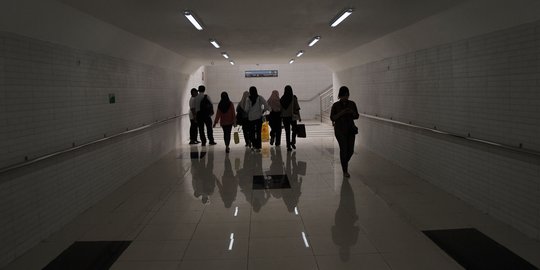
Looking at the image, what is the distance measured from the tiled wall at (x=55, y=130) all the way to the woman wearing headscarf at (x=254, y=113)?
10.9 ft

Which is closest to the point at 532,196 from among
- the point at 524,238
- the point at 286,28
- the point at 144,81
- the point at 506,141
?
the point at 524,238

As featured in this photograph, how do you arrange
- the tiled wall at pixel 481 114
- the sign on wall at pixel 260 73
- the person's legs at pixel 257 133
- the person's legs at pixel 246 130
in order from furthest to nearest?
the sign on wall at pixel 260 73 → the person's legs at pixel 246 130 → the person's legs at pixel 257 133 → the tiled wall at pixel 481 114

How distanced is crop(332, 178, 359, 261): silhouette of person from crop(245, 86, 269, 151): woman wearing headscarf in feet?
15.4

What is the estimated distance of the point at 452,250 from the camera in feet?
13.1

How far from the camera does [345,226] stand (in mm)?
4762

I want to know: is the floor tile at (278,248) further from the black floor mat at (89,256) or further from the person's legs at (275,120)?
the person's legs at (275,120)

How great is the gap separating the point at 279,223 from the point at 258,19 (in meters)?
3.31

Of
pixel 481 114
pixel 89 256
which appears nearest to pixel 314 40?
pixel 481 114

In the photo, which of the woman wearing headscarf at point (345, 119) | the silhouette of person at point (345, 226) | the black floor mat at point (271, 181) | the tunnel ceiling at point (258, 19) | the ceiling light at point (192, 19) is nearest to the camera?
the silhouette of person at point (345, 226)

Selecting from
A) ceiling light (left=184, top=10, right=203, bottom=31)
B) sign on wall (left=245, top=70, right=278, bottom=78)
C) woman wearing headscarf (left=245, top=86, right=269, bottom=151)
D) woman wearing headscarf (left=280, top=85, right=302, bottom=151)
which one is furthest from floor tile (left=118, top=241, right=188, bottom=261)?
sign on wall (left=245, top=70, right=278, bottom=78)

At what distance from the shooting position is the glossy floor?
12.7 ft

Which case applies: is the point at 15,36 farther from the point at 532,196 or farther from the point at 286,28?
the point at 532,196

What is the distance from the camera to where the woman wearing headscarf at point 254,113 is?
10.5 meters

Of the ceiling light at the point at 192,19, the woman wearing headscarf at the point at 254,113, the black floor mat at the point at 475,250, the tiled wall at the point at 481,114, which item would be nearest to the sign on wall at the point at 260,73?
the woman wearing headscarf at the point at 254,113
